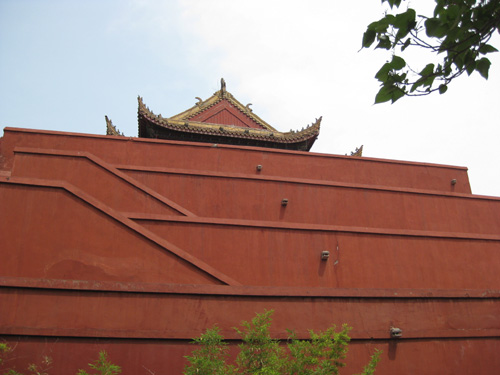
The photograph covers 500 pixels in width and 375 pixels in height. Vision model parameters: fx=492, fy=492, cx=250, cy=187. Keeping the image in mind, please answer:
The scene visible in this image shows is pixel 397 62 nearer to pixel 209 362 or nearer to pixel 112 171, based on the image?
pixel 209 362

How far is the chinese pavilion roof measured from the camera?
40.0 ft

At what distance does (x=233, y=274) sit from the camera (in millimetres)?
7773

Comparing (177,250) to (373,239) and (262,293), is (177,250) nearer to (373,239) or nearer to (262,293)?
(262,293)

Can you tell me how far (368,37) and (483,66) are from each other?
0.87 metres

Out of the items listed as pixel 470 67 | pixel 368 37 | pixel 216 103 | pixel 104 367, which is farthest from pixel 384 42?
pixel 216 103

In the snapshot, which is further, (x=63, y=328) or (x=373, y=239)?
(x=373, y=239)

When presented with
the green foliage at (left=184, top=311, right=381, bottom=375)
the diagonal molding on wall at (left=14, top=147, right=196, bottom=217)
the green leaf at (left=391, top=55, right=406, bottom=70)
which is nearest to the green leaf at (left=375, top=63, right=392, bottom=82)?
the green leaf at (left=391, top=55, right=406, bottom=70)

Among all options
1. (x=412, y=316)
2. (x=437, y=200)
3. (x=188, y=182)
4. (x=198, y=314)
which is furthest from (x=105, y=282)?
(x=437, y=200)

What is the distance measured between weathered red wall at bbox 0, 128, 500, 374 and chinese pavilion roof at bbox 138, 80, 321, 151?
2.16 meters

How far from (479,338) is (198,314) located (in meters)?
3.94

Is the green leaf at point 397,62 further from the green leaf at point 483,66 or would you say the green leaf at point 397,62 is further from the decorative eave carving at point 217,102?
the decorative eave carving at point 217,102

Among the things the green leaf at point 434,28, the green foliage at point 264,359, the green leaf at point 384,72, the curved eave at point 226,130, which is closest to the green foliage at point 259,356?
the green foliage at point 264,359

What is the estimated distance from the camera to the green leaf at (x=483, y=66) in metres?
3.54

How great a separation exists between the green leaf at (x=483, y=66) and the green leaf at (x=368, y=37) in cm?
79
